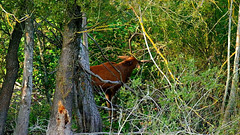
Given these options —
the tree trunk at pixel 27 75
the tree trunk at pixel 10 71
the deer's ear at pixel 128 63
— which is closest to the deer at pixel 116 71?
the deer's ear at pixel 128 63

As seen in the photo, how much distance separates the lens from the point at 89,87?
656cm

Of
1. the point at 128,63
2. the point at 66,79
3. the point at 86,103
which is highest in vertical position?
the point at 128,63

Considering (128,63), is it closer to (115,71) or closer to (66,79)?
(115,71)

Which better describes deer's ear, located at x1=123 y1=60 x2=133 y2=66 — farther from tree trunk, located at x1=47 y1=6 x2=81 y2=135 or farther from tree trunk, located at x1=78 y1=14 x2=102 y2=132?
tree trunk, located at x1=47 y1=6 x2=81 y2=135

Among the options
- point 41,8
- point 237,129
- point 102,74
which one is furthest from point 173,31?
point 41,8

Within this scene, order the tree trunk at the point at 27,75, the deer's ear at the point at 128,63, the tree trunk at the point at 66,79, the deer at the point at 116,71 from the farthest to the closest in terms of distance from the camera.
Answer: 1. the deer's ear at the point at 128,63
2. the deer at the point at 116,71
3. the tree trunk at the point at 27,75
4. the tree trunk at the point at 66,79

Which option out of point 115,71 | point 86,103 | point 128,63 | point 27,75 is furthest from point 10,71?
point 128,63

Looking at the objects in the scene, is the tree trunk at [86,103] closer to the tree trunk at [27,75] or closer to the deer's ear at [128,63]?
the tree trunk at [27,75]

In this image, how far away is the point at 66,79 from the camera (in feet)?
18.8

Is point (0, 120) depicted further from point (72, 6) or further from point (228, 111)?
point (228, 111)

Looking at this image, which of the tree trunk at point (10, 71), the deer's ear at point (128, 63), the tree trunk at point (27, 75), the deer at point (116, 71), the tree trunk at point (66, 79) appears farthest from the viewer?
the deer's ear at point (128, 63)

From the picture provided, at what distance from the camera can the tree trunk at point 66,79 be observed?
5660 millimetres

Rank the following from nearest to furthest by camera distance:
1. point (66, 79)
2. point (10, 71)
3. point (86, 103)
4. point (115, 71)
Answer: point (66, 79), point (10, 71), point (86, 103), point (115, 71)

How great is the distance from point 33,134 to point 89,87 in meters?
1.31
